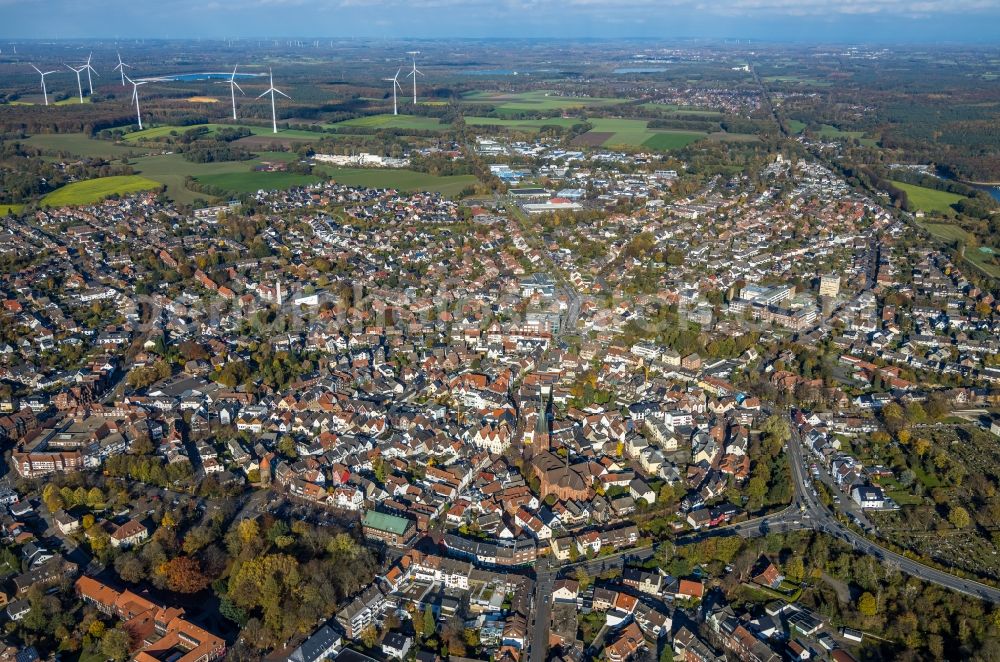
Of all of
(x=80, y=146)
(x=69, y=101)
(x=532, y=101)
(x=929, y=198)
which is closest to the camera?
(x=929, y=198)

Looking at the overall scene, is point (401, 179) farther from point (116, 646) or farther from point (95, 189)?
point (116, 646)

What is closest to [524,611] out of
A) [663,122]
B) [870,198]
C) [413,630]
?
[413,630]

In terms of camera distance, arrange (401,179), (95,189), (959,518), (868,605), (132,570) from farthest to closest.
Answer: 1. (401,179)
2. (95,189)
3. (959,518)
4. (132,570)
5. (868,605)

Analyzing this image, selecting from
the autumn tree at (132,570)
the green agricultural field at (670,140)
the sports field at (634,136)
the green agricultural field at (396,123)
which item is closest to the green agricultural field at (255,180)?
the green agricultural field at (396,123)

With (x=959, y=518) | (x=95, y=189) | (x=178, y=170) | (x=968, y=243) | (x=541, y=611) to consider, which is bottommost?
(x=541, y=611)

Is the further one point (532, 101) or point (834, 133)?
point (532, 101)

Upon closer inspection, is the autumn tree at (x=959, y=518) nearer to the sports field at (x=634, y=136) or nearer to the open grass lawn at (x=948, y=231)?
the open grass lawn at (x=948, y=231)

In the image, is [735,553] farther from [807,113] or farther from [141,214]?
[807,113]

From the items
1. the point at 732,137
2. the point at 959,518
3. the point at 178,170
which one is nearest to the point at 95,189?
the point at 178,170
